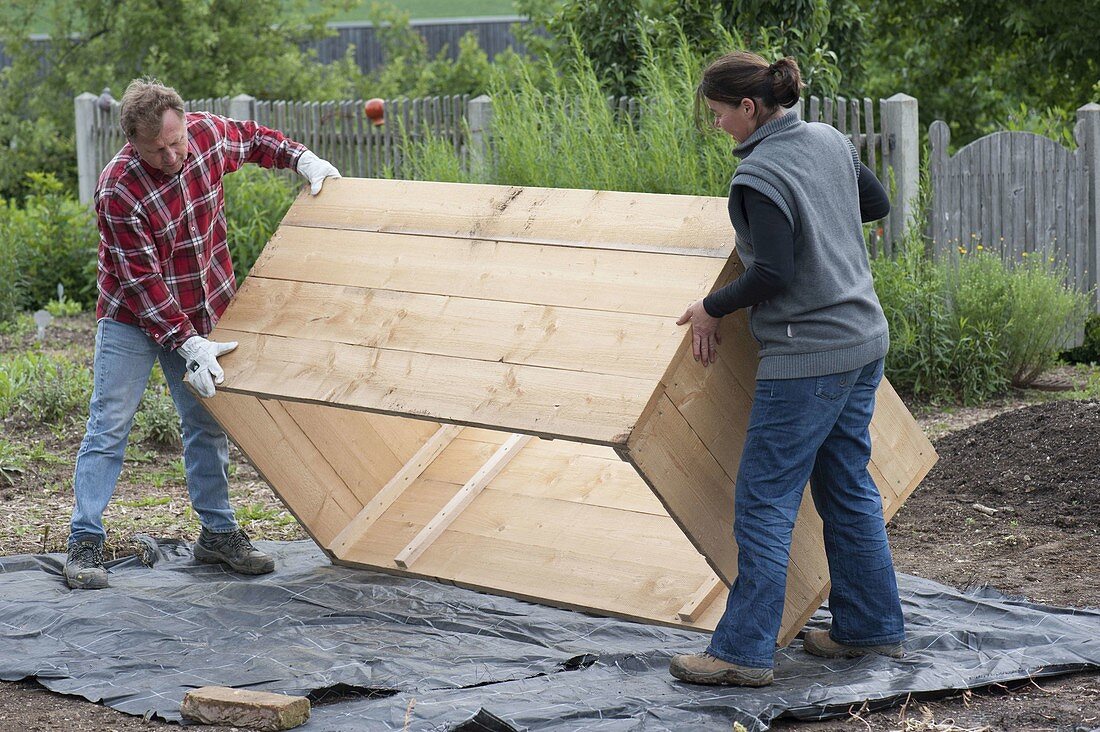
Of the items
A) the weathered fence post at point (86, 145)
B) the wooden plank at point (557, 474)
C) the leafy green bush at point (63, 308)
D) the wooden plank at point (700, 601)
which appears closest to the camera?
the wooden plank at point (700, 601)

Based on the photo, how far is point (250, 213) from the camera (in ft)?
29.5

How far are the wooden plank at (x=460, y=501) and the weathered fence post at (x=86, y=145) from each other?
30.1ft

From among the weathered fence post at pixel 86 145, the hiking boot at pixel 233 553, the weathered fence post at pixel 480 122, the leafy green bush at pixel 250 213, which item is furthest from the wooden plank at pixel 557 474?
the weathered fence post at pixel 86 145

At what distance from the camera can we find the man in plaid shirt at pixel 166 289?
396 cm

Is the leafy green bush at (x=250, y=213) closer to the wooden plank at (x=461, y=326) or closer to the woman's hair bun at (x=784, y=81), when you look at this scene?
the wooden plank at (x=461, y=326)

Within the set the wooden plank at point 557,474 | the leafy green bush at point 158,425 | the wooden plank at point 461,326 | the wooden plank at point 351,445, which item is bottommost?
the leafy green bush at point 158,425

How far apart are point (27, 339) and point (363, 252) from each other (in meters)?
5.79

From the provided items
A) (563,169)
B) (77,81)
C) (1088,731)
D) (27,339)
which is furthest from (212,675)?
(77,81)

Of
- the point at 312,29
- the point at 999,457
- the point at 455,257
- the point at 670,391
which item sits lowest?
the point at 999,457

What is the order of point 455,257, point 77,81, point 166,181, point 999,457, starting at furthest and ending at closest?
point 77,81
point 999,457
point 166,181
point 455,257

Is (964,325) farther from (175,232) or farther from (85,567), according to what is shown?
(85,567)

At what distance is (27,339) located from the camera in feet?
28.9

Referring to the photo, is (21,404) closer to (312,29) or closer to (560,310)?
(560,310)

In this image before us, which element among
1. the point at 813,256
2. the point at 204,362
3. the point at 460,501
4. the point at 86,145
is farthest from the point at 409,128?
the point at 813,256
